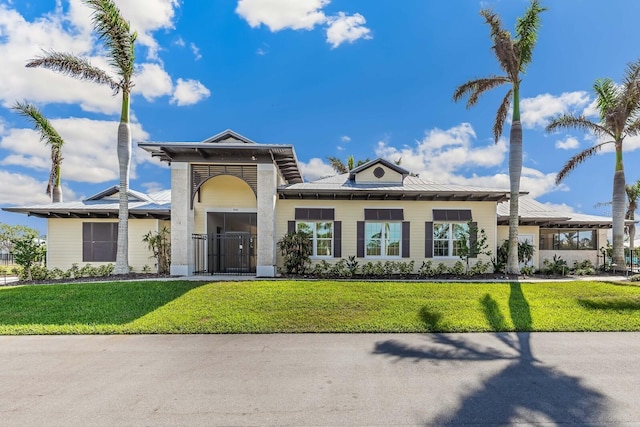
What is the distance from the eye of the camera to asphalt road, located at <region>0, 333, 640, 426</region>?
394cm

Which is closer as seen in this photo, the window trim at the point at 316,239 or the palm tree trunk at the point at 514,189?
the palm tree trunk at the point at 514,189

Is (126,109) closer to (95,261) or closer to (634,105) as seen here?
(95,261)

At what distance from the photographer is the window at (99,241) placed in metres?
15.2

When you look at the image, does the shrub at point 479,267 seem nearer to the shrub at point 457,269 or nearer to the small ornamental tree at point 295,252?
the shrub at point 457,269

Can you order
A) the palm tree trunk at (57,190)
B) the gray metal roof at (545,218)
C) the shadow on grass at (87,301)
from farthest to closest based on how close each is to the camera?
1. the palm tree trunk at (57,190)
2. the gray metal roof at (545,218)
3. the shadow on grass at (87,301)

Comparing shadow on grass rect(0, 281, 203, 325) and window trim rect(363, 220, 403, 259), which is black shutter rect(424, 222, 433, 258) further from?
shadow on grass rect(0, 281, 203, 325)

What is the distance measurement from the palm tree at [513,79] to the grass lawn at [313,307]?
3.15m

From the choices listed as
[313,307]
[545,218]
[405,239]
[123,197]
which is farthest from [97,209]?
[545,218]

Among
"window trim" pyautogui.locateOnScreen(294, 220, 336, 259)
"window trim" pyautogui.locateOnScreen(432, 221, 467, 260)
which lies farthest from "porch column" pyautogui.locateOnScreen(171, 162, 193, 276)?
"window trim" pyautogui.locateOnScreen(432, 221, 467, 260)

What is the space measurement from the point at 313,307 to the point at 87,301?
6.55 meters

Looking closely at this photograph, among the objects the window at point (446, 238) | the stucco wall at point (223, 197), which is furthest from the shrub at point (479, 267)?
the stucco wall at point (223, 197)

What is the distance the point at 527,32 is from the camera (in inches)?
520

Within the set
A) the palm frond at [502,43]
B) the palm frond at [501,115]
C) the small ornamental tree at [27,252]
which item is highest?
the palm frond at [502,43]

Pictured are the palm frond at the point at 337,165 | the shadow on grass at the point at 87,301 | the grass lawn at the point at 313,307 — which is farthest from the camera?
the palm frond at the point at 337,165
